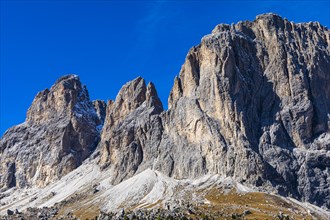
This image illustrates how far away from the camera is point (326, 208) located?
7633 inches

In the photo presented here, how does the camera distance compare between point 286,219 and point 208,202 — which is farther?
point 208,202

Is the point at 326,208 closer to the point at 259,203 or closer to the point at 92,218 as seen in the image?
the point at 259,203

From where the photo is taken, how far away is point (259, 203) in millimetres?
175375

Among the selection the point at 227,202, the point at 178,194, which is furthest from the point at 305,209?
the point at 178,194

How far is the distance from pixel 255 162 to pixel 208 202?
91.4 feet

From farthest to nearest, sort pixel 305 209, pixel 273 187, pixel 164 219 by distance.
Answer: pixel 273 187, pixel 305 209, pixel 164 219

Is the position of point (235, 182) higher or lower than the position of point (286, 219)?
higher

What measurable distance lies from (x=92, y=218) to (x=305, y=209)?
81934 mm

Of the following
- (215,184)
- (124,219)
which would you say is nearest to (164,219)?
(124,219)

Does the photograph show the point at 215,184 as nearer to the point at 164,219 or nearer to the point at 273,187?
the point at 273,187

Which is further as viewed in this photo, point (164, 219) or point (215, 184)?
point (215, 184)

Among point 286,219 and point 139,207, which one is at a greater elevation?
point 139,207

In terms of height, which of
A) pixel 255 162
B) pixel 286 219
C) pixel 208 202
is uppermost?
pixel 255 162

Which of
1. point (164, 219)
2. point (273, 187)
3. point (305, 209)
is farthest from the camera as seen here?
point (273, 187)
